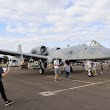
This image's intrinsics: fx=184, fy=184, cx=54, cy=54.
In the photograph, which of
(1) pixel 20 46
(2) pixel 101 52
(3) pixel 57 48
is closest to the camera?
(2) pixel 101 52

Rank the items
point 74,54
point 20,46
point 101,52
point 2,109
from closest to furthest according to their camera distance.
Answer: point 2,109
point 101,52
point 74,54
point 20,46

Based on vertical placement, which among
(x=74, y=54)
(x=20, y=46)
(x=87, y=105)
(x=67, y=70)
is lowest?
(x=87, y=105)

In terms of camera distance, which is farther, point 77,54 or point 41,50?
point 41,50

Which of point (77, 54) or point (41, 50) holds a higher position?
point (41, 50)

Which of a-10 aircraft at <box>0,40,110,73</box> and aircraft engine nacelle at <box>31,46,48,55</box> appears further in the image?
aircraft engine nacelle at <box>31,46,48,55</box>

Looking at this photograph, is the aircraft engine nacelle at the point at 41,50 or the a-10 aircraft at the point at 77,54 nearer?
the a-10 aircraft at the point at 77,54

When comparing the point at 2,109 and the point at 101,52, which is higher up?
the point at 101,52

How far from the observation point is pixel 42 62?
22.1 m

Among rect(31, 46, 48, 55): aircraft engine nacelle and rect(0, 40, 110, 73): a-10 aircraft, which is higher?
rect(31, 46, 48, 55): aircraft engine nacelle

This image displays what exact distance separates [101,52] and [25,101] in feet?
46.1

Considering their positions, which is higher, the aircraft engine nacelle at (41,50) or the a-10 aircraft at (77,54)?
the aircraft engine nacelle at (41,50)

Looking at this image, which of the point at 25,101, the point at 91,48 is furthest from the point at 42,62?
the point at 25,101

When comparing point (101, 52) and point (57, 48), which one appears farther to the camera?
point (57, 48)

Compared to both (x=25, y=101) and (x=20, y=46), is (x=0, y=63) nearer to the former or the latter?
(x=25, y=101)
